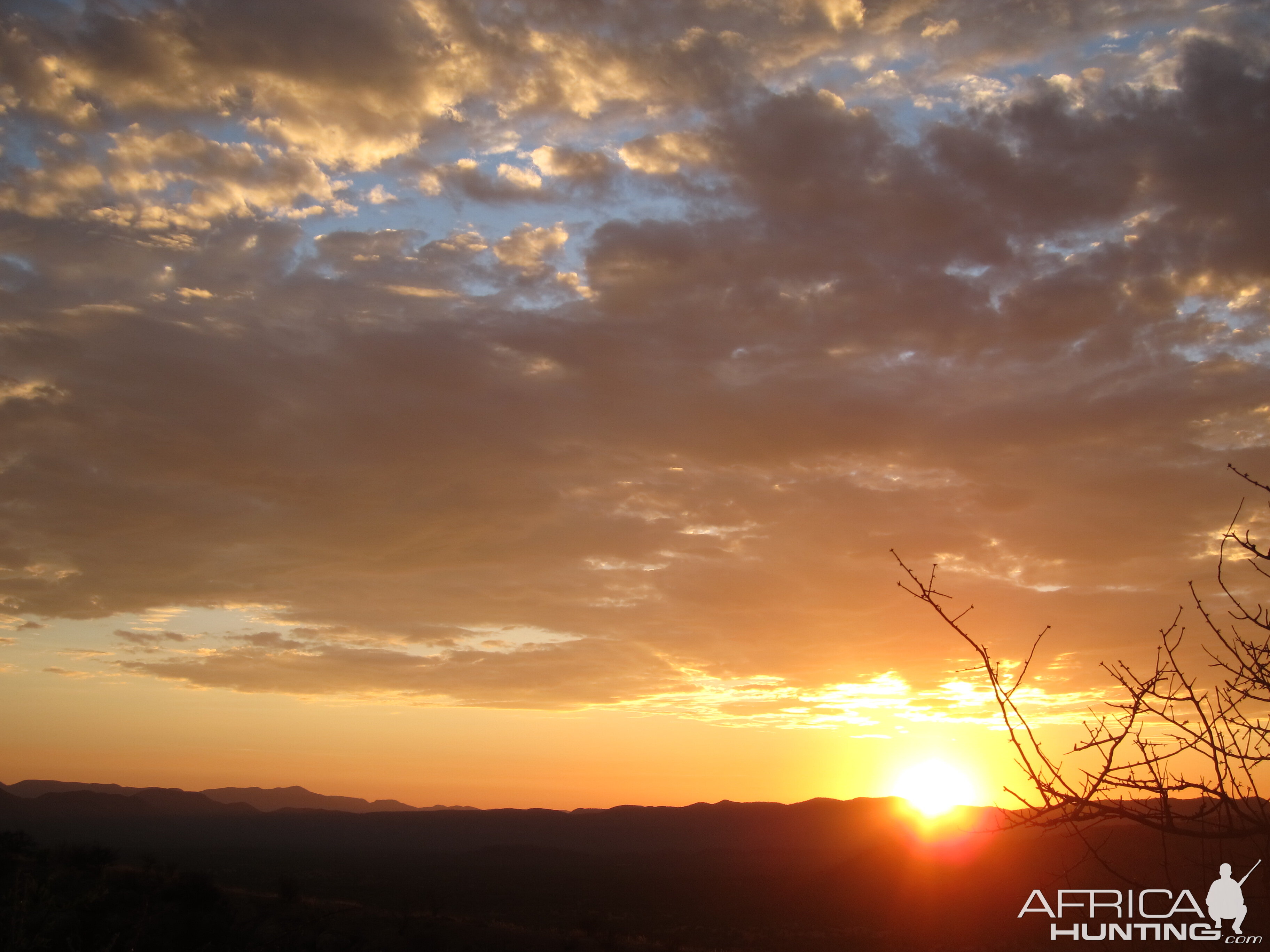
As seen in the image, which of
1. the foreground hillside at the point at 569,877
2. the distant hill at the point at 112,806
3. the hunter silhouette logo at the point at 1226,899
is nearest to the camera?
the hunter silhouette logo at the point at 1226,899

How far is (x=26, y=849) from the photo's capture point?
1226 inches

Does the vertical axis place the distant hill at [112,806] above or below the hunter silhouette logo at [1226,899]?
below

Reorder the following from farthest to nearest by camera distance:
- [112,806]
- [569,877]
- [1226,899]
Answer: [112,806] < [569,877] < [1226,899]

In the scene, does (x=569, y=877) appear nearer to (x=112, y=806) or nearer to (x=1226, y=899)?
(x=1226, y=899)

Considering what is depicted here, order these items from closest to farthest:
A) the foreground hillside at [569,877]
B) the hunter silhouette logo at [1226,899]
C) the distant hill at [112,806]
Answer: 1. the hunter silhouette logo at [1226,899]
2. the foreground hillside at [569,877]
3. the distant hill at [112,806]

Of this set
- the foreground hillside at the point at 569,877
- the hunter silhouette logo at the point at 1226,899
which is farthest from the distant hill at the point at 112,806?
the hunter silhouette logo at the point at 1226,899

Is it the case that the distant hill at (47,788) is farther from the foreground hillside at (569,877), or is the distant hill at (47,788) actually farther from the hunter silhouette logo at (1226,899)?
the hunter silhouette logo at (1226,899)

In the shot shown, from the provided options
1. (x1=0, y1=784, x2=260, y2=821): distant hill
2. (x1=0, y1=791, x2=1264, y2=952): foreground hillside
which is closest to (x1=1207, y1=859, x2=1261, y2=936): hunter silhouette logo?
(x1=0, y1=791, x2=1264, y2=952): foreground hillside

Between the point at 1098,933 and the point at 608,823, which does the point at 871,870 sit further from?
the point at 608,823

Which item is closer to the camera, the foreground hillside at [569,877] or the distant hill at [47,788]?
the foreground hillside at [569,877]

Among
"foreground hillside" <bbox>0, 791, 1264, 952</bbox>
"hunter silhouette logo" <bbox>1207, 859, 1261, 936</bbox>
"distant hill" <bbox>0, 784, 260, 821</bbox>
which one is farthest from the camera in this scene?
"distant hill" <bbox>0, 784, 260, 821</bbox>

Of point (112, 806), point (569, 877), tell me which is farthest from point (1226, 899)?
point (112, 806)

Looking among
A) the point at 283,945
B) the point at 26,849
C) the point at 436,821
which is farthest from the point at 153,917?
the point at 436,821

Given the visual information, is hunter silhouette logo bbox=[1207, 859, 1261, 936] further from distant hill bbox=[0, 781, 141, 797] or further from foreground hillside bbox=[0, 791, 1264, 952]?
distant hill bbox=[0, 781, 141, 797]
